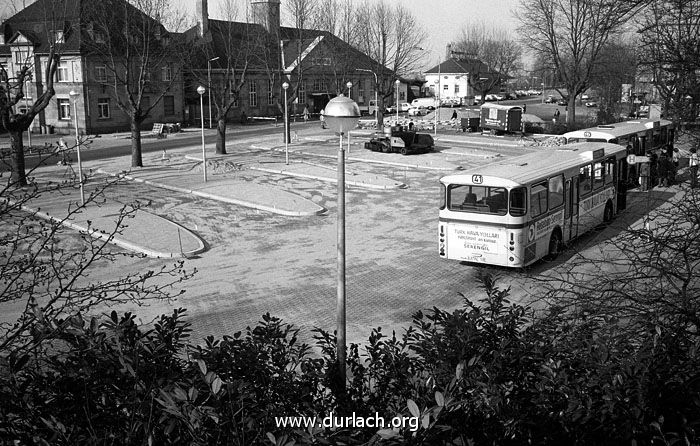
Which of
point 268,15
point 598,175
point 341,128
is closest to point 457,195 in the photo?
point 598,175

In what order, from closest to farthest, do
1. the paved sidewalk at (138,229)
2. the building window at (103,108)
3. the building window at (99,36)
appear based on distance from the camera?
the paved sidewalk at (138,229) < the building window at (99,36) < the building window at (103,108)

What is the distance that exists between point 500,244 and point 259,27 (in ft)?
117

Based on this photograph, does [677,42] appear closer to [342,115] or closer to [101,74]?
[342,115]

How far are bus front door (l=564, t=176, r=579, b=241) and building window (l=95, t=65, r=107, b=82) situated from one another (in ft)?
136

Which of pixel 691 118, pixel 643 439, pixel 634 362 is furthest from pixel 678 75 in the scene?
pixel 643 439

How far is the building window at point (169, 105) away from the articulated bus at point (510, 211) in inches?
1749

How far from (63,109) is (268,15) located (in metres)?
17.0

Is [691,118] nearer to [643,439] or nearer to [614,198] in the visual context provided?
[643,439]

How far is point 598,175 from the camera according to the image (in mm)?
21141

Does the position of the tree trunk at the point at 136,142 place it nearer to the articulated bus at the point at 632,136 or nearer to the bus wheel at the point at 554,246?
the articulated bus at the point at 632,136

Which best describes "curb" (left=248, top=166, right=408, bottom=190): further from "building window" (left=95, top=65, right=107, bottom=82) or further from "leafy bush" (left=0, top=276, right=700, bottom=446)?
"building window" (left=95, top=65, right=107, bottom=82)

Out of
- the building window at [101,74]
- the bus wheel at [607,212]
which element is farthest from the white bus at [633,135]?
the building window at [101,74]

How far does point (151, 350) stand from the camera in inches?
241

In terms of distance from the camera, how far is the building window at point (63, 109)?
52.3 m
